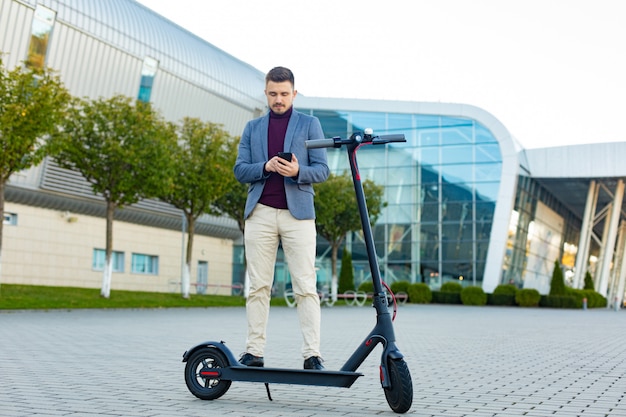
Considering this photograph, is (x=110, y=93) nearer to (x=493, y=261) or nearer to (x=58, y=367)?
(x=493, y=261)

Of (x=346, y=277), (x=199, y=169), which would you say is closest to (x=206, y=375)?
(x=199, y=169)

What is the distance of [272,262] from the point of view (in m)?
5.53

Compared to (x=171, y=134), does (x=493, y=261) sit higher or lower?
lower

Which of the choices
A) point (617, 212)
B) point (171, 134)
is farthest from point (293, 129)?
point (617, 212)

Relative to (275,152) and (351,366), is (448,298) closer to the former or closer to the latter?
(275,152)

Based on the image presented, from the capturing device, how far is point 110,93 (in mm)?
31734

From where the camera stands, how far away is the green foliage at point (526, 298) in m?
37.0

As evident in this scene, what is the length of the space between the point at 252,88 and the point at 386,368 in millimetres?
36647

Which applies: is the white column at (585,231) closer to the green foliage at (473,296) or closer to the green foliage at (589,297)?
the green foliage at (589,297)

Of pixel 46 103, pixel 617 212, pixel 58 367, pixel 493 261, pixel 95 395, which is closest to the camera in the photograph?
pixel 95 395

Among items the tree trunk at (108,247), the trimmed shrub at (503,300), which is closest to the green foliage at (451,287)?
the trimmed shrub at (503,300)

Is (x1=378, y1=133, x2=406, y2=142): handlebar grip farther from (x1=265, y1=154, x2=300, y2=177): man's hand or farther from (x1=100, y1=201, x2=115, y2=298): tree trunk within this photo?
(x1=100, y1=201, x2=115, y2=298): tree trunk

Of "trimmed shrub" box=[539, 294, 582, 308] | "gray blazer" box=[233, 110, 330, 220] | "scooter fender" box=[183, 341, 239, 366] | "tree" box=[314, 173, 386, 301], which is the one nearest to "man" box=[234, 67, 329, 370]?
"gray blazer" box=[233, 110, 330, 220]

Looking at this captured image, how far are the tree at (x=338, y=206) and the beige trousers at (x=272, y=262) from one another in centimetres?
2678
